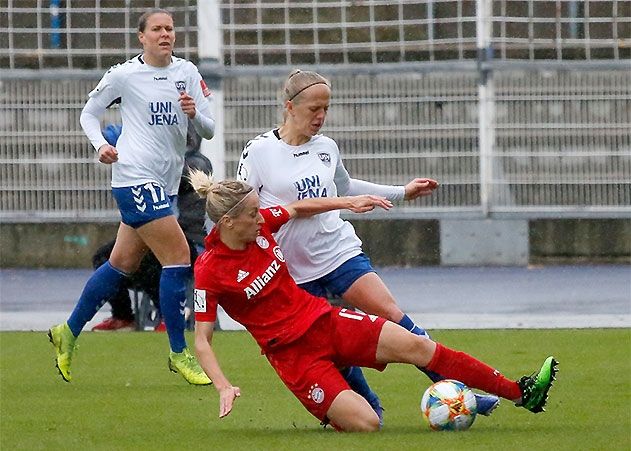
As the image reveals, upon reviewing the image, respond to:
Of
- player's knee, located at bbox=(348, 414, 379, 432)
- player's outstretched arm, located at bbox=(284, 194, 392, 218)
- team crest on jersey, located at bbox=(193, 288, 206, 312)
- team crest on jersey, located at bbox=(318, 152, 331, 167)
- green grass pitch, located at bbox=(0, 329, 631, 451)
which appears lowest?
green grass pitch, located at bbox=(0, 329, 631, 451)

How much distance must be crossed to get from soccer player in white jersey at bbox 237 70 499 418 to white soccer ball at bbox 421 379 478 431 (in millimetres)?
267

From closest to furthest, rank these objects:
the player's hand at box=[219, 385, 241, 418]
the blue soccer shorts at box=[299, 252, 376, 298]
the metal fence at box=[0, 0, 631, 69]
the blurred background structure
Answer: the player's hand at box=[219, 385, 241, 418] → the blue soccer shorts at box=[299, 252, 376, 298] → the metal fence at box=[0, 0, 631, 69] → the blurred background structure

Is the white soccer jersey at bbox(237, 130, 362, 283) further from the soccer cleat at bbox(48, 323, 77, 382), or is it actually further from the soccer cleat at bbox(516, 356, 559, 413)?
the soccer cleat at bbox(48, 323, 77, 382)

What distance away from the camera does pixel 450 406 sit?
739 centimetres

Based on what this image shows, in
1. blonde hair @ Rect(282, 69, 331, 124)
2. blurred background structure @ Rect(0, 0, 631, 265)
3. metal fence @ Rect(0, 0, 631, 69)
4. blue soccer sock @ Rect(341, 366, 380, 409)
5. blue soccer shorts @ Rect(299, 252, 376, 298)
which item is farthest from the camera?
blurred background structure @ Rect(0, 0, 631, 265)

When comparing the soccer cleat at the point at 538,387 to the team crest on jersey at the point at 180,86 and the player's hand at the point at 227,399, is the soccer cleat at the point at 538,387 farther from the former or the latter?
the team crest on jersey at the point at 180,86

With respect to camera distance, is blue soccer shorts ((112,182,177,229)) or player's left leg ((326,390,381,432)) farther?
blue soccer shorts ((112,182,177,229))

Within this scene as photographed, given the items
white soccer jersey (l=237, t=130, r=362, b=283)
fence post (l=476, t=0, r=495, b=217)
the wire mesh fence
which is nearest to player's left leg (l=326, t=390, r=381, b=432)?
white soccer jersey (l=237, t=130, r=362, b=283)

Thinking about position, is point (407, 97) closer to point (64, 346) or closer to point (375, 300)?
point (64, 346)

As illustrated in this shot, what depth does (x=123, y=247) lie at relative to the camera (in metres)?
9.85

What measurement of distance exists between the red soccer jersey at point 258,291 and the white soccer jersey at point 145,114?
214 centimetres

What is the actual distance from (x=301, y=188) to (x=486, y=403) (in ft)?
4.14

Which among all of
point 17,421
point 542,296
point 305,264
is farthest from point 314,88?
point 542,296

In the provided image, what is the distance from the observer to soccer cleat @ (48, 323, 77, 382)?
951cm
